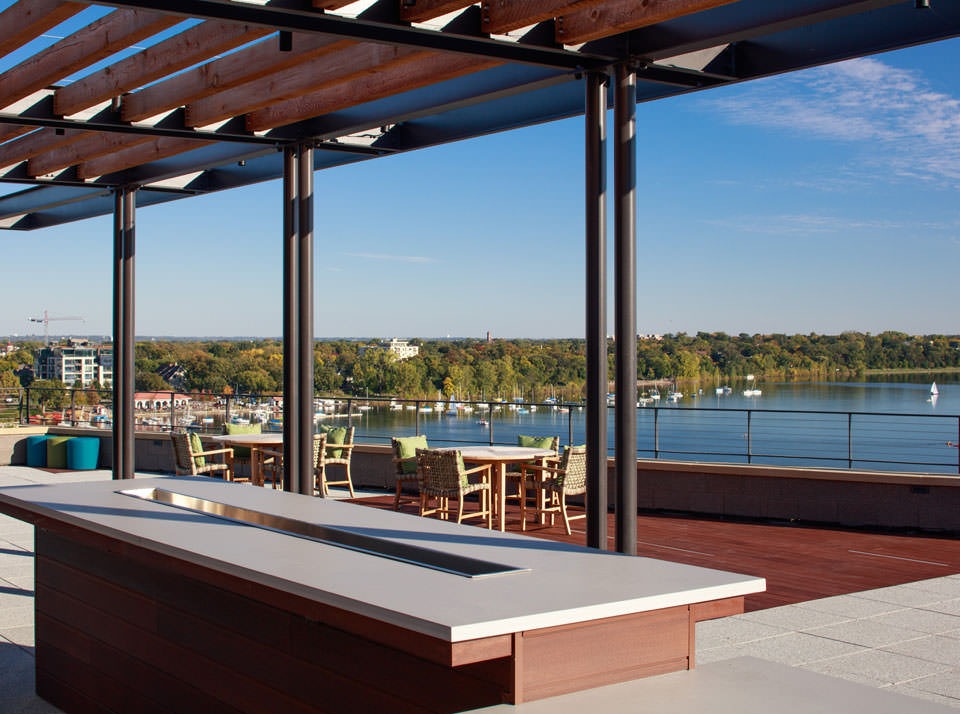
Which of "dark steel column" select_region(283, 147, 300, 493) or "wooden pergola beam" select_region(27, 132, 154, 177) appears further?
"wooden pergola beam" select_region(27, 132, 154, 177)

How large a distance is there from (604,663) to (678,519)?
692 centimetres

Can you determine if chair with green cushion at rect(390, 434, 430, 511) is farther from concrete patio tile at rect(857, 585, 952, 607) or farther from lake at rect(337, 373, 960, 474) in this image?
concrete patio tile at rect(857, 585, 952, 607)

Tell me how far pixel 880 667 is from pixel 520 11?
3.28 meters

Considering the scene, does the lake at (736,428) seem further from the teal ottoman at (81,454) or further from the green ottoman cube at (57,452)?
the green ottoman cube at (57,452)

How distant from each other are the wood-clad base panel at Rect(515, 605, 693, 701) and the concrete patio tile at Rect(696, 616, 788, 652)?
2.59 metres

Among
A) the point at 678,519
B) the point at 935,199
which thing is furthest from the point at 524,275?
the point at 678,519

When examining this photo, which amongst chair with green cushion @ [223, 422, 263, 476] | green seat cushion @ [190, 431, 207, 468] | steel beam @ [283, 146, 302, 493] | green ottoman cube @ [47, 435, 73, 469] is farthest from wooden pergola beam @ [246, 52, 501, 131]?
green ottoman cube @ [47, 435, 73, 469]

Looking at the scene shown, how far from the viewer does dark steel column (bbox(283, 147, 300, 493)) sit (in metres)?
6.16

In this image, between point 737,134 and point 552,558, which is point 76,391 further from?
point 737,134

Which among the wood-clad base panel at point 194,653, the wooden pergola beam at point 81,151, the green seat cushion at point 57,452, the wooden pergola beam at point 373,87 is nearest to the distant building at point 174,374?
the green seat cushion at point 57,452

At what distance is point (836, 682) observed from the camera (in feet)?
7.10

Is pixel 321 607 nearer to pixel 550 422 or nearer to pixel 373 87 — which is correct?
pixel 373 87

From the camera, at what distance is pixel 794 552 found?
7.34 meters

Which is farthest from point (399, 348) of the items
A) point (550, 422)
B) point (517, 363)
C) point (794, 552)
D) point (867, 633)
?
point (867, 633)
